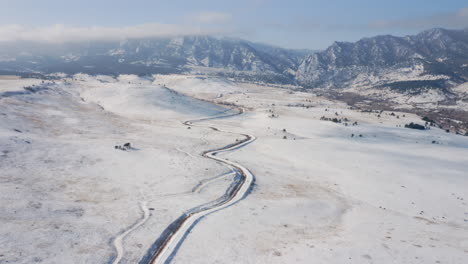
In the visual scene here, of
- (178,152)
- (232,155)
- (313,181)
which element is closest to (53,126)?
(178,152)

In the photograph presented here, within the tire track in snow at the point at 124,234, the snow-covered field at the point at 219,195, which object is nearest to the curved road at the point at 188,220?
the snow-covered field at the point at 219,195

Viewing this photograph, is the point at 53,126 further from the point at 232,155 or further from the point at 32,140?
Result: the point at 232,155

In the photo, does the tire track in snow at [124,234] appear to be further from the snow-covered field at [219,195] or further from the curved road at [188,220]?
the curved road at [188,220]

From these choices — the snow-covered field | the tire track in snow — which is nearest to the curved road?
the snow-covered field

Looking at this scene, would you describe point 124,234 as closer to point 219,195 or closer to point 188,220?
point 188,220

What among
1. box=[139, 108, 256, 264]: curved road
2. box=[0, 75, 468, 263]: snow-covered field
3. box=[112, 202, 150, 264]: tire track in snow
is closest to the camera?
box=[112, 202, 150, 264]: tire track in snow

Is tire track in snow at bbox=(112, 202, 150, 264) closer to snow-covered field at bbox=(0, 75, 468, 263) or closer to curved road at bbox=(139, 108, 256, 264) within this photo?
snow-covered field at bbox=(0, 75, 468, 263)

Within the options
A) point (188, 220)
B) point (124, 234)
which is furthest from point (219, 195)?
point (124, 234)

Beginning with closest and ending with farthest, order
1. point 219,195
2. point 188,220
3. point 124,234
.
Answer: point 124,234, point 188,220, point 219,195
